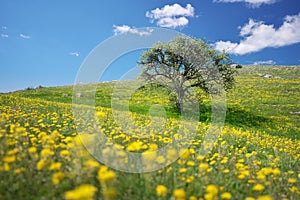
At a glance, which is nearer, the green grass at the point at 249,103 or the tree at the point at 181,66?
the green grass at the point at 249,103

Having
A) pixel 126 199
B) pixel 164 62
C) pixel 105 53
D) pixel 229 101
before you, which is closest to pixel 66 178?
pixel 126 199

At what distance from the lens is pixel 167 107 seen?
2766 cm

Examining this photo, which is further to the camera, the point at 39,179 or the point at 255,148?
the point at 255,148

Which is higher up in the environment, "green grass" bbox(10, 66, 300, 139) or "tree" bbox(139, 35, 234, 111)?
"tree" bbox(139, 35, 234, 111)

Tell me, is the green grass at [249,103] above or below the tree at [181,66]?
below

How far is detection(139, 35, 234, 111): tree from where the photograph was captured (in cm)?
2467

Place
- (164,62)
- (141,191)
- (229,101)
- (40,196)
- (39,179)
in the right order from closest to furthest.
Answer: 1. (40,196)
2. (39,179)
3. (141,191)
4. (164,62)
5. (229,101)

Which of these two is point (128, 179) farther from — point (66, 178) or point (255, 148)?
point (255, 148)

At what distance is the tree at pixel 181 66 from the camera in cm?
2467

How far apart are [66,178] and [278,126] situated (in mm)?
22666

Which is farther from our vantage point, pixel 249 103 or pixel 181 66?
pixel 249 103

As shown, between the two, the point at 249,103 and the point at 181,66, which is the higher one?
the point at 181,66

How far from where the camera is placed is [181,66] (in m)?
25.1

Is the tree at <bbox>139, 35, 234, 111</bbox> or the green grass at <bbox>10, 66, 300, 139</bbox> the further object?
the tree at <bbox>139, 35, 234, 111</bbox>
